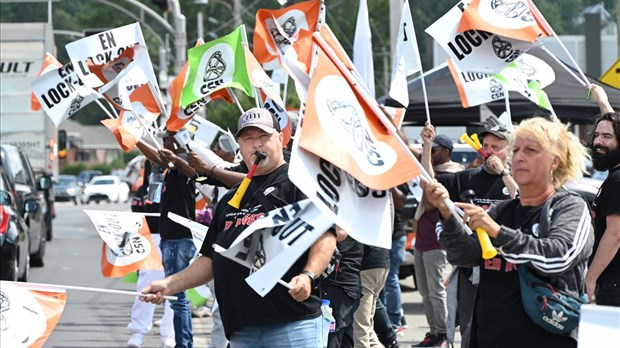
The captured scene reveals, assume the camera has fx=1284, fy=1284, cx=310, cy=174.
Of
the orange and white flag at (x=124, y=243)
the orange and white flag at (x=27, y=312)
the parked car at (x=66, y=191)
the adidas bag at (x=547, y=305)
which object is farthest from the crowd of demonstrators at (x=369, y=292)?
the parked car at (x=66, y=191)

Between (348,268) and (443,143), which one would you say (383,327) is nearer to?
(443,143)

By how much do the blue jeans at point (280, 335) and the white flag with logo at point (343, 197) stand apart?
3.06 ft

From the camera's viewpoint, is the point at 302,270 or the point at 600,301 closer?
the point at 302,270

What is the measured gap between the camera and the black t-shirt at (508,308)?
4941 mm

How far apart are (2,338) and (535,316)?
2.18 meters

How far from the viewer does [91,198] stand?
67.7 meters

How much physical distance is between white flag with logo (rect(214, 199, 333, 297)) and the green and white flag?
394 centimetres

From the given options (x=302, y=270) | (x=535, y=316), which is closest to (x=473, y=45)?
(x=302, y=270)

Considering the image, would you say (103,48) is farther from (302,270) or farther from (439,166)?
(302,270)

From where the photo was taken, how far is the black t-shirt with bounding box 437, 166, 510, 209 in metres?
7.88

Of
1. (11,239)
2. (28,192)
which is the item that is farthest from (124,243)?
(28,192)

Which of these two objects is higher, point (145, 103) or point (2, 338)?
point (2, 338)

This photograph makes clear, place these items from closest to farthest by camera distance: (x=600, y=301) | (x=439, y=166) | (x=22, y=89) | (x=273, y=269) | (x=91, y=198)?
(x=273, y=269) < (x=600, y=301) < (x=439, y=166) < (x=22, y=89) < (x=91, y=198)

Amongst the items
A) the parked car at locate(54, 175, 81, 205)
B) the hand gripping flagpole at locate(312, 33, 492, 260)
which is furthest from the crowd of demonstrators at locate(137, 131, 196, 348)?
the parked car at locate(54, 175, 81, 205)
